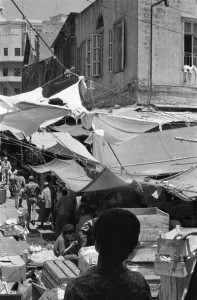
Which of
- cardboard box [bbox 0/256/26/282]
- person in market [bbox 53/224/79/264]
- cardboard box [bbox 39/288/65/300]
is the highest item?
cardboard box [bbox 39/288/65/300]

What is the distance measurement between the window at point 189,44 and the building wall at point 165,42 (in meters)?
0.19

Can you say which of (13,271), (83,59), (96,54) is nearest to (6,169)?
(83,59)

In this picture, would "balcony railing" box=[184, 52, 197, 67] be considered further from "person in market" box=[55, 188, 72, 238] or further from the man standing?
the man standing

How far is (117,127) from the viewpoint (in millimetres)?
12875

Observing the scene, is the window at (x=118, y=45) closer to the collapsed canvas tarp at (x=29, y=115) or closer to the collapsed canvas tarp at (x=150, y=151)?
the collapsed canvas tarp at (x=150, y=151)

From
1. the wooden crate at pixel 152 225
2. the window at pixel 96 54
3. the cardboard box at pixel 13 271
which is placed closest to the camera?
the wooden crate at pixel 152 225

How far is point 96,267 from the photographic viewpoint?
9.48 ft

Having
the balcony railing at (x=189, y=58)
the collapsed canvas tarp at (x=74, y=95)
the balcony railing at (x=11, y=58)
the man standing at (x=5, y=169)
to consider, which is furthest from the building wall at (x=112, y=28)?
the balcony railing at (x=11, y=58)

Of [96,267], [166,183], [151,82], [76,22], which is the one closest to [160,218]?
[166,183]

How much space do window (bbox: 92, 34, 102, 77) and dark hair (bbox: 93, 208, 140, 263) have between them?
655 inches

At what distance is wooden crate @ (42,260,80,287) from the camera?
22.7 ft

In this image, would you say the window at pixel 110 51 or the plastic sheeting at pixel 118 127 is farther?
the window at pixel 110 51

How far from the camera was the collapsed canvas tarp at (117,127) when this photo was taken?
12188mm

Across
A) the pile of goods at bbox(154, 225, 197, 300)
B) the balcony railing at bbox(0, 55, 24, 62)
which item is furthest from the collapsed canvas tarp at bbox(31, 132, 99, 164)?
the balcony railing at bbox(0, 55, 24, 62)
